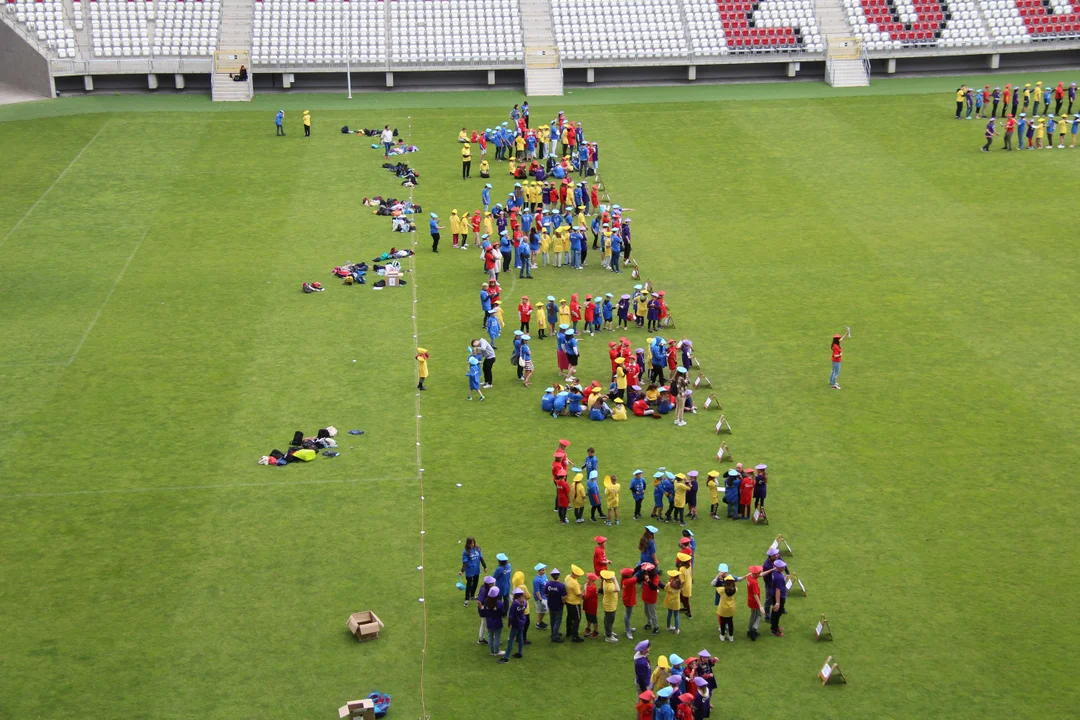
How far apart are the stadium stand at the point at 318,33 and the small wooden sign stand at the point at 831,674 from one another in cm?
4650

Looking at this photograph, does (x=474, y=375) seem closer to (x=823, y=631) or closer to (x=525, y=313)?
(x=525, y=313)

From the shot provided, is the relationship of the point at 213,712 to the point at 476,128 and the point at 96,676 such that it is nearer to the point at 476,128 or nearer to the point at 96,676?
the point at 96,676

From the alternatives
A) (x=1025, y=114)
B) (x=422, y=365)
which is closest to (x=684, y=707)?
(x=422, y=365)

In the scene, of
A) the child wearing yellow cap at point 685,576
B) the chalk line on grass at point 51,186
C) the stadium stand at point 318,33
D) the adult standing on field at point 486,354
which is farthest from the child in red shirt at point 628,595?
the stadium stand at point 318,33

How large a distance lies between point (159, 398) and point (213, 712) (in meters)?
12.8

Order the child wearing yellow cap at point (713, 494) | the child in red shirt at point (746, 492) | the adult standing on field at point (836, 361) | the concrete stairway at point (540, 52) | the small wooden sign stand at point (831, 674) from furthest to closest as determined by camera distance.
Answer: the concrete stairway at point (540, 52) < the adult standing on field at point (836, 361) < the child wearing yellow cap at point (713, 494) < the child in red shirt at point (746, 492) < the small wooden sign stand at point (831, 674)

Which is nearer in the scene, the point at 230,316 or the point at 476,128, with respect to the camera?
the point at 230,316

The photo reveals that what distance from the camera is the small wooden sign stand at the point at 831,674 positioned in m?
21.2

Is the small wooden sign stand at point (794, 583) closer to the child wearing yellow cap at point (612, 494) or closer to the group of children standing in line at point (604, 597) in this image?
the group of children standing in line at point (604, 597)

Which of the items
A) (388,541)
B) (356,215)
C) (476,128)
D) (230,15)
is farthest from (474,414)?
(230,15)

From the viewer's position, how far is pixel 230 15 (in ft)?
211

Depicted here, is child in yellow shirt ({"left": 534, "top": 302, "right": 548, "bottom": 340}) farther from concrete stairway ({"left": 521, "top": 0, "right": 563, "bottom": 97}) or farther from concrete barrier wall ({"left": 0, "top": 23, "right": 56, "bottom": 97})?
concrete barrier wall ({"left": 0, "top": 23, "right": 56, "bottom": 97})

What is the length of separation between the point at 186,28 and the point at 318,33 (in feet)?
20.7

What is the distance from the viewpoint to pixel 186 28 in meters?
63.2
